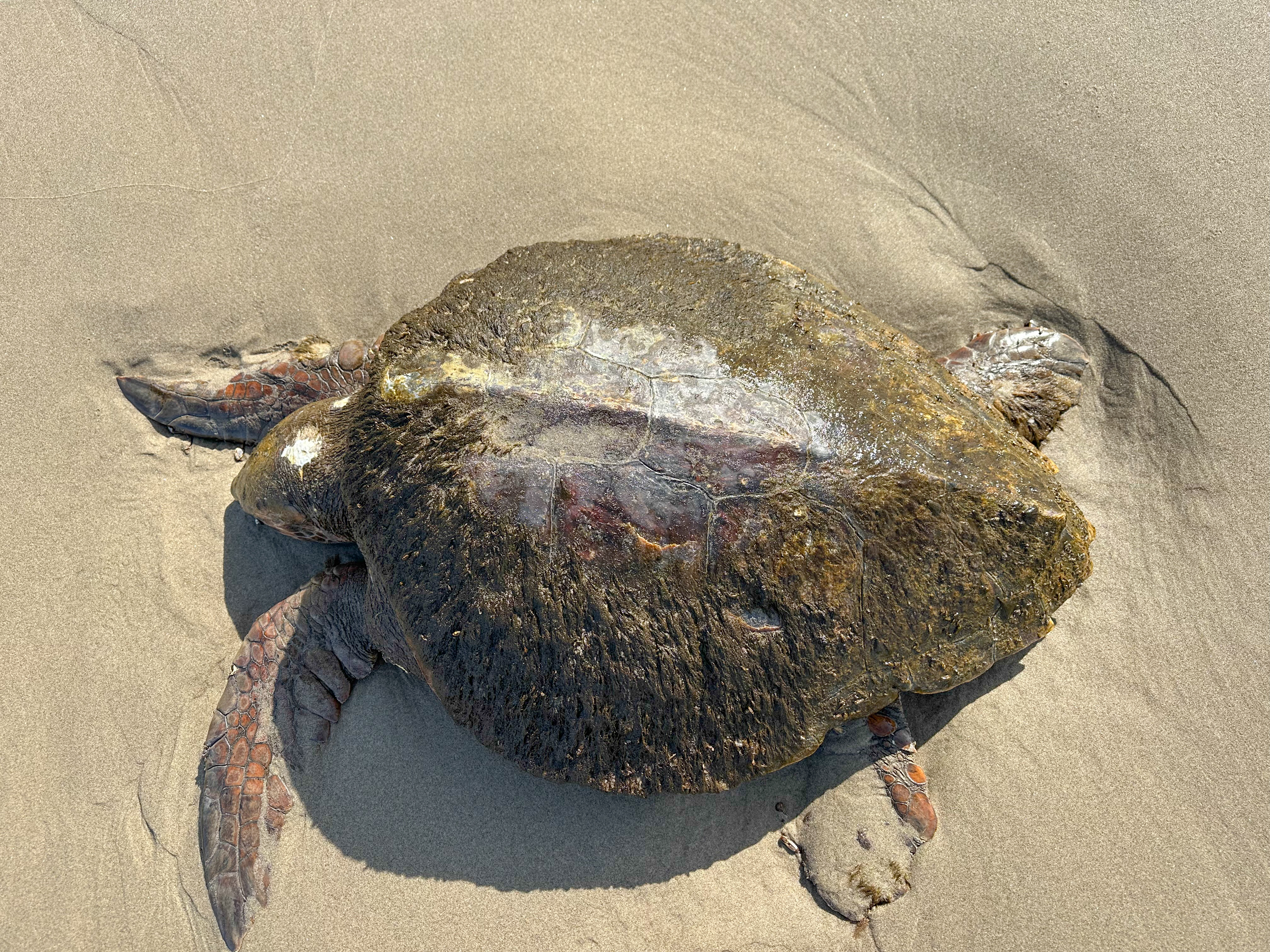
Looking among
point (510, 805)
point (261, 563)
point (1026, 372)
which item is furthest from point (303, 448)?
point (1026, 372)

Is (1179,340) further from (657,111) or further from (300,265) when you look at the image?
(300,265)

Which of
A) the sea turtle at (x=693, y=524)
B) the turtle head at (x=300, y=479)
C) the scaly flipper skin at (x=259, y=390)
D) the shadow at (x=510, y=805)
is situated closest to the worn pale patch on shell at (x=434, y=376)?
the sea turtle at (x=693, y=524)

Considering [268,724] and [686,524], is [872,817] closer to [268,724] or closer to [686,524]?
[686,524]

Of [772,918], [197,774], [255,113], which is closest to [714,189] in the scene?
[255,113]

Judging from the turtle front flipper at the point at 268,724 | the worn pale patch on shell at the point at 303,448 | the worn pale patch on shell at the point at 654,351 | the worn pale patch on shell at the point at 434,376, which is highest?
the worn pale patch on shell at the point at 654,351

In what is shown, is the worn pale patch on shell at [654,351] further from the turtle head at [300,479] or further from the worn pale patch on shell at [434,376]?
the turtle head at [300,479]

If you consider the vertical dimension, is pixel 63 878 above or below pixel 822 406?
below
